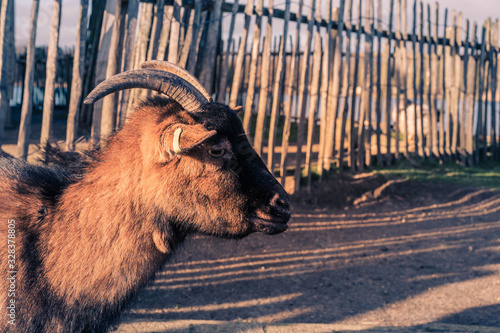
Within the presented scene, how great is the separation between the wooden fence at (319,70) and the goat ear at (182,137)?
2.49 ft

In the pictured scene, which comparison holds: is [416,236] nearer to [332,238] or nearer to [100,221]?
[332,238]

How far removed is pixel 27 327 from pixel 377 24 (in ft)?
29.2

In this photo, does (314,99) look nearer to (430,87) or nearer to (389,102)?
(389,102)

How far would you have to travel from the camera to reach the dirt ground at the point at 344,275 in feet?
14.6

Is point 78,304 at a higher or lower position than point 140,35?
lower

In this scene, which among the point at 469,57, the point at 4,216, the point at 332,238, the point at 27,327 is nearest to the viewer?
the point at 27,327

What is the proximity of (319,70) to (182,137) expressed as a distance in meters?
6.22

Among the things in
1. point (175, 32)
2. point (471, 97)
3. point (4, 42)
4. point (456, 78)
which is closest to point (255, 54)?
point (175, 32)

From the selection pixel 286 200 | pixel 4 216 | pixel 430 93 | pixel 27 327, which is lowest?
pixel 27 327

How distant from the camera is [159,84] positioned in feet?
8.36

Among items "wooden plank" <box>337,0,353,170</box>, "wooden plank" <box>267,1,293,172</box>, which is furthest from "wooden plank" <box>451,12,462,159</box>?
"wooden plank" <box>267,1,293,172</box>

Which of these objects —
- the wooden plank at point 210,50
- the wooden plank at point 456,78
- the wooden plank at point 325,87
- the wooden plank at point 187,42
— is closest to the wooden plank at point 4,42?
the wooden plank at point 187,42

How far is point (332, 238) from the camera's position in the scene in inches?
267

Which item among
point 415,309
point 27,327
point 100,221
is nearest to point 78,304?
point 27,327
